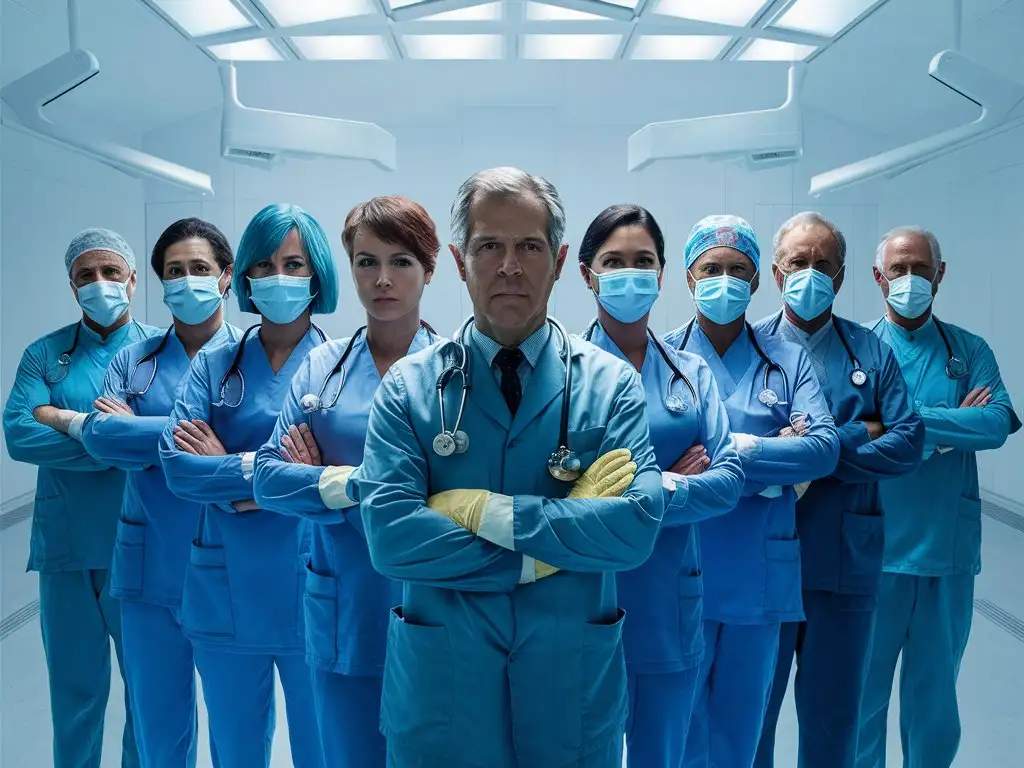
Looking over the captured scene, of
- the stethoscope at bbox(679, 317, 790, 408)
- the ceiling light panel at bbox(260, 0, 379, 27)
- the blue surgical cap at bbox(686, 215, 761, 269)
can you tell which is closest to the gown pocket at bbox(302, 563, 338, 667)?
the stethoscope at bbox(679, 317, 790, 408)

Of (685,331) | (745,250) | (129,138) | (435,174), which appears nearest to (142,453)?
(685,331)

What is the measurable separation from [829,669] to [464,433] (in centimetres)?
132

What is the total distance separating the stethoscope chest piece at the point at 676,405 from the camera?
69.6 inches

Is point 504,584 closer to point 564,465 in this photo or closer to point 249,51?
point 564,465

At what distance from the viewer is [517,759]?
1257 millimetres

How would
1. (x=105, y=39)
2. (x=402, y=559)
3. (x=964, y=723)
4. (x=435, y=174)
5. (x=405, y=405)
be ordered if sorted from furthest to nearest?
(x=435, y=174) → (x=105, y=39) → (x=964, y=723) → (x=405, y=405) → (x=402, y=559)

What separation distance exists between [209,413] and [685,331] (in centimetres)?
125

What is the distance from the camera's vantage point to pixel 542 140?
14.4 ft

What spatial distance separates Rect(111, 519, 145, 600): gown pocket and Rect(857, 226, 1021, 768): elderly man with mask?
2.03m

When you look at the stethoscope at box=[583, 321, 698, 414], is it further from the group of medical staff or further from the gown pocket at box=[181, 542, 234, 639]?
the gown pocket at box=[181, 542, 234, 639]

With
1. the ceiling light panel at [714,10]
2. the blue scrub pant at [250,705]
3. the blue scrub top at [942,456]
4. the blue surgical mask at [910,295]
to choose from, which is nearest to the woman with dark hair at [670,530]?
the blue scrub pant at [250,705]

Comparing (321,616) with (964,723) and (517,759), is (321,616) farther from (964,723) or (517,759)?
(964,723)

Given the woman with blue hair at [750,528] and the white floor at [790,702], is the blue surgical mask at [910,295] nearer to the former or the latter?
the woman with blue hair at [750,528]

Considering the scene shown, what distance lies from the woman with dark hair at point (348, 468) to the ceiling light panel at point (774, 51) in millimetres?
2820
